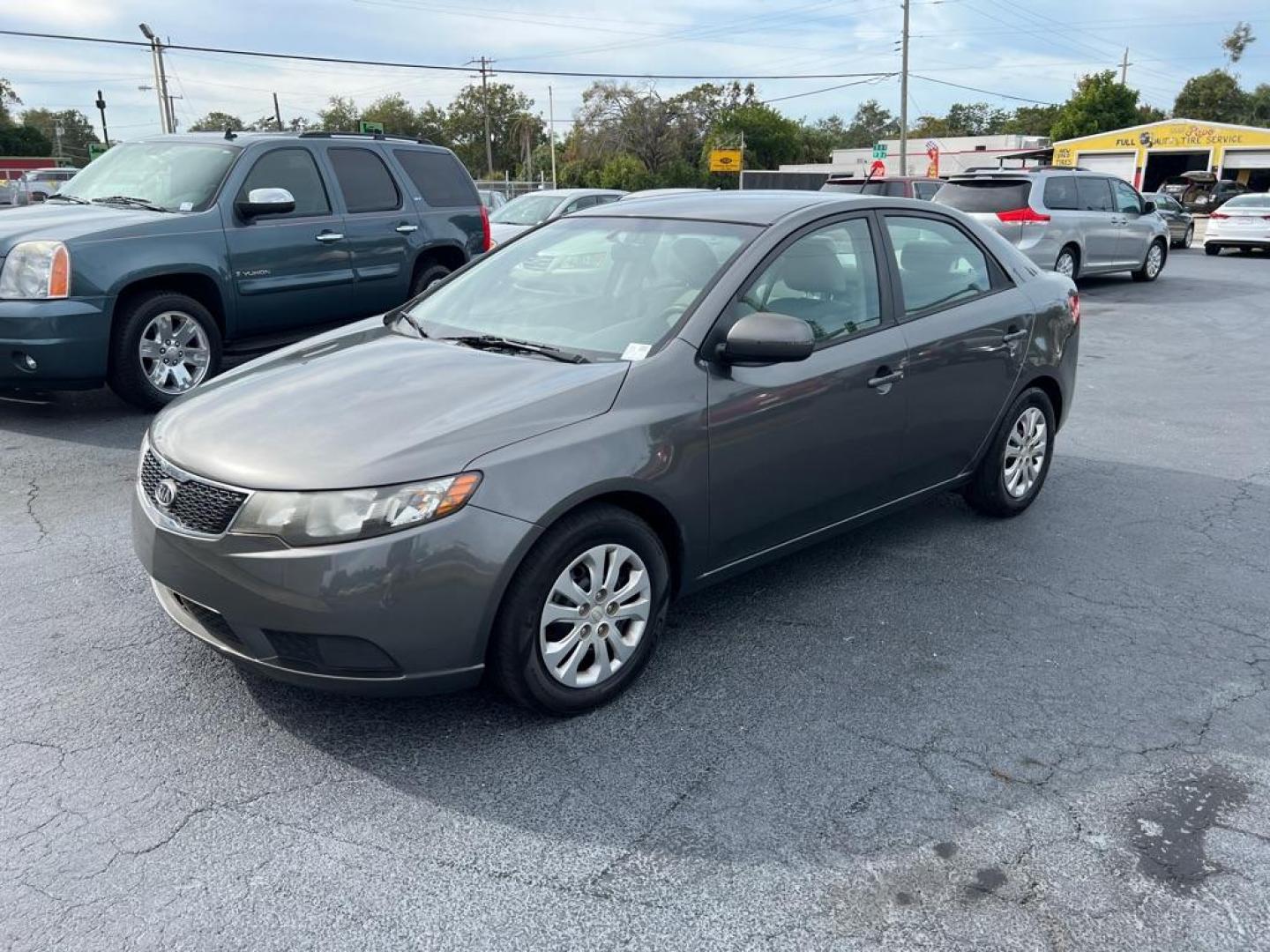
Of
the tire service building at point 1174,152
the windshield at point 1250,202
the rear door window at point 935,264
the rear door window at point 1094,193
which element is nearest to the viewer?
the rear door window at point 935,264

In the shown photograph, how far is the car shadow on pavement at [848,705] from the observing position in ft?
9.89

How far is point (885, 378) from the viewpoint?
4.32 m

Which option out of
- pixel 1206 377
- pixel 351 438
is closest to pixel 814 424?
pixel 351 438

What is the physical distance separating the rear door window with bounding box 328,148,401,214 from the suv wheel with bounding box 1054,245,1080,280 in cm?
1102

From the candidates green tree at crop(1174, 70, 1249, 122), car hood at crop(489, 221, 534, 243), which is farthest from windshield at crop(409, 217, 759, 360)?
green tree at crop(1174, 70, 1249, 122)

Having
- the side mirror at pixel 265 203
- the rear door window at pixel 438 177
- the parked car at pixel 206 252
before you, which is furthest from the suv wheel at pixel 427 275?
the side mirror at pixel 265 203

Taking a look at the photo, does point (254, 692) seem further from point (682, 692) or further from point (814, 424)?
point (814, 424)

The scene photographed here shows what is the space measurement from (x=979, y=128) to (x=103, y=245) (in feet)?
412

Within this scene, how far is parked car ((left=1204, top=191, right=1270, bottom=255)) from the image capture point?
23.8 m

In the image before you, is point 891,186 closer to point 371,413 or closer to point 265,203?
point 265,203

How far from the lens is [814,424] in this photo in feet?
13.3

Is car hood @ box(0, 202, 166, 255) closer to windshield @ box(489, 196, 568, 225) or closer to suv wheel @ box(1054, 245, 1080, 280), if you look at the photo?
windshield @ box(489, 196, 568, 225)

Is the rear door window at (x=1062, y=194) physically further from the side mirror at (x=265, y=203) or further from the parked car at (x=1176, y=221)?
the side mirror at (x=265, y=203)

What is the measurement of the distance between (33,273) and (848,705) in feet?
18.9
